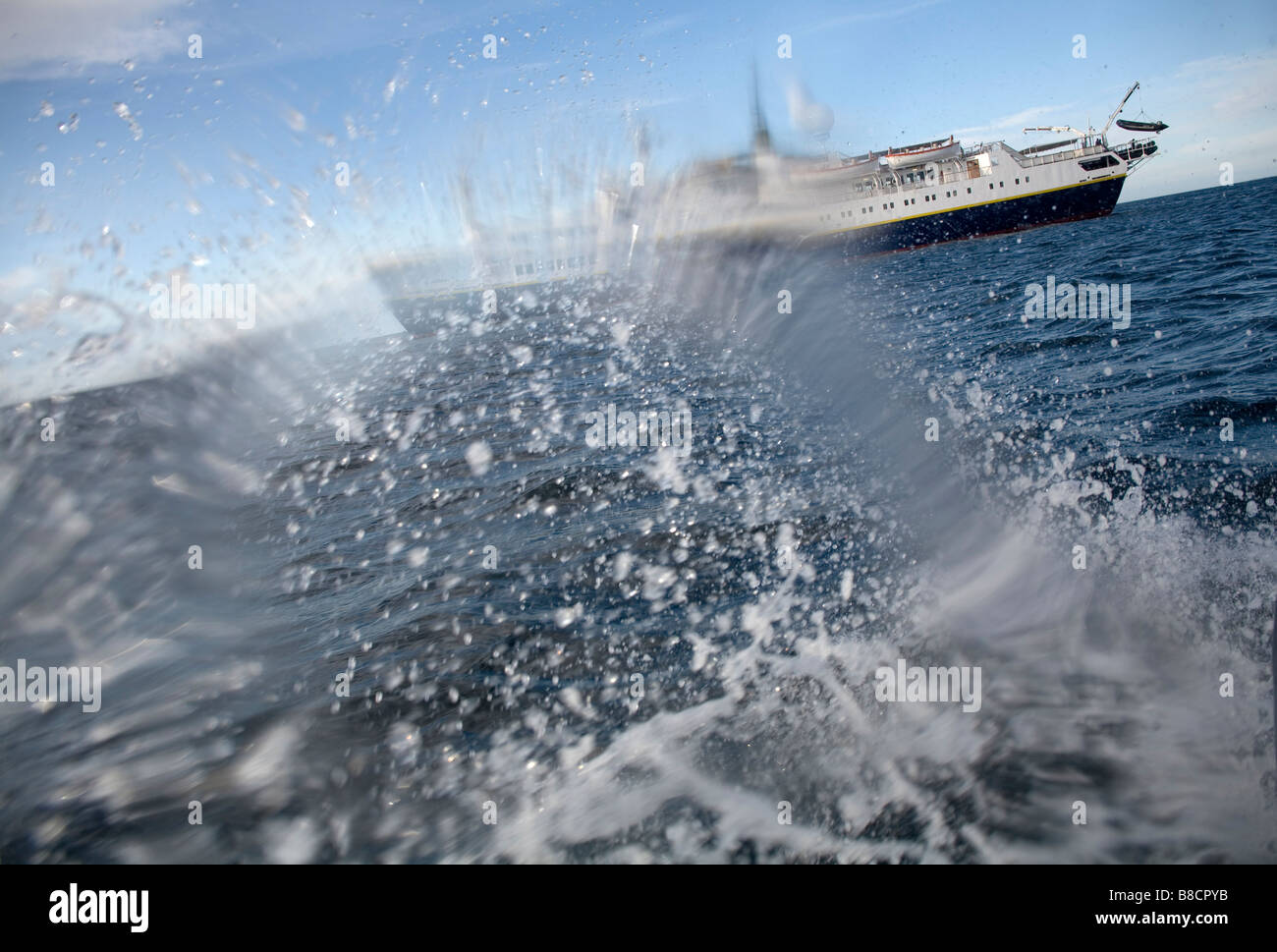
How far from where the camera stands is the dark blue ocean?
9.35ft

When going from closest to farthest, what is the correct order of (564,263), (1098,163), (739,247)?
(739,247) < (564,263) < (1098,163)

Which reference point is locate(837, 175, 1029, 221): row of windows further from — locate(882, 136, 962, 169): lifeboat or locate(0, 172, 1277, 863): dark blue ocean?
locate(0, 172, 1277, 863): dark blue ocean

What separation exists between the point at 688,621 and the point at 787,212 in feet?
69.4

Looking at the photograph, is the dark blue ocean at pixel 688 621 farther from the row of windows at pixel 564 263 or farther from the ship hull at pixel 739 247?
the row of windows at pixel 564 263

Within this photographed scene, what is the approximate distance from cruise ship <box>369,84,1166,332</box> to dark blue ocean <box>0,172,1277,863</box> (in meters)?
11.0

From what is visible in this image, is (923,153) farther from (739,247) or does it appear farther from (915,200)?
(739,247)

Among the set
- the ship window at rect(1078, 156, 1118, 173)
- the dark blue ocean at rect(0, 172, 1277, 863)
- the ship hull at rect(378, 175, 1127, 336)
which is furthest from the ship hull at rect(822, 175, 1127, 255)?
the dark blue ocean at rect(0, 172, 1277, 863)

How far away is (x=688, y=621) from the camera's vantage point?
13.6ft

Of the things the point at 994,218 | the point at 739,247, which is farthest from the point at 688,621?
the point at 994,218

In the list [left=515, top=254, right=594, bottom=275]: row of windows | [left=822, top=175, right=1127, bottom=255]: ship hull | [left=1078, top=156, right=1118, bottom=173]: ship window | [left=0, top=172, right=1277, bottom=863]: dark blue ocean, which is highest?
[left=1078, top=156, right=1118, bottom=173]: ship window

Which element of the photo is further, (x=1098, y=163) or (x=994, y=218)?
(x=994, y=218)

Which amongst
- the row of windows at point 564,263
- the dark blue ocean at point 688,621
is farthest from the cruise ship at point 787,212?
the dark blue ocean at point 688,621
